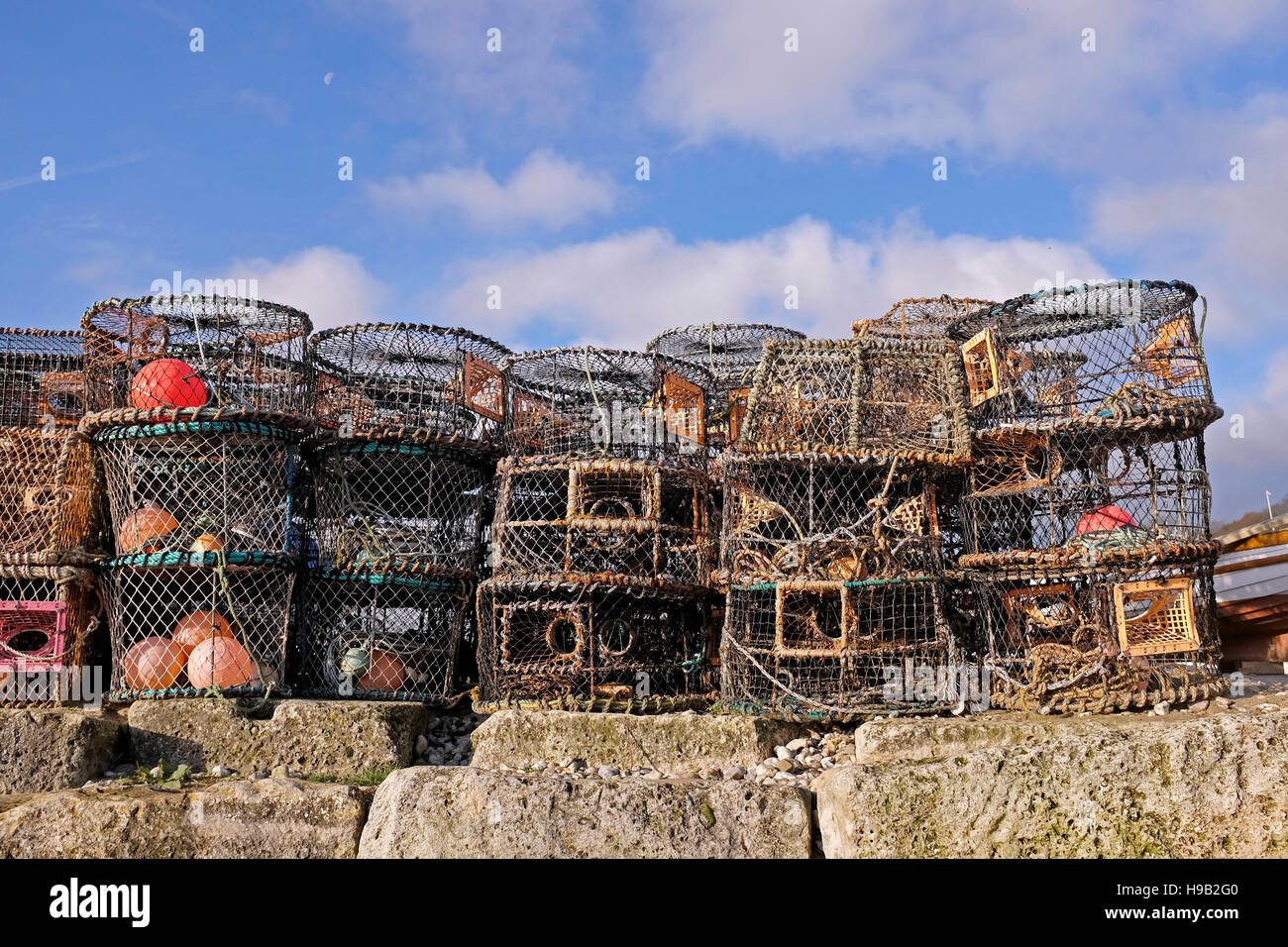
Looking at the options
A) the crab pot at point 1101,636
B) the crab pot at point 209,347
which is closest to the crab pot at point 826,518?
the crab pot at point 1101,636

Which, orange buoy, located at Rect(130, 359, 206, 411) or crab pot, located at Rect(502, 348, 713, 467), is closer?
orange buoy, located at Rect(130, 359, 206, 411)

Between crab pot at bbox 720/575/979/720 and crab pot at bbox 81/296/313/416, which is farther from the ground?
crab pot at bbox 81/296/313/416

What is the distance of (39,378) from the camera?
35.8ft

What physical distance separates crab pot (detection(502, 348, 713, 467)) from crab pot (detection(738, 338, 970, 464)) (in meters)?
1.06

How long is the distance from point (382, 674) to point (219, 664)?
4.71ft

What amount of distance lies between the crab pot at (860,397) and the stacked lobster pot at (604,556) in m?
0.93

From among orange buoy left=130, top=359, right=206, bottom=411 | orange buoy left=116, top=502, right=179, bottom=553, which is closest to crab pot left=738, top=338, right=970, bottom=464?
orange buoy left=130, top=359, right=206, bottom=411

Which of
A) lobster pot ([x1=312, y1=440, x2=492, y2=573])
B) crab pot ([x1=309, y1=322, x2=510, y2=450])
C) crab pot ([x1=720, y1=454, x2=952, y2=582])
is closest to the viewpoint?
crab pot ([x1=720, y1=454, x2=952, y2=582])

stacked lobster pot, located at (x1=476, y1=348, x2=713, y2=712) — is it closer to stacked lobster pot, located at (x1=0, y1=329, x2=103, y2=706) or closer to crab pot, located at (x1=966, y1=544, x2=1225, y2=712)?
crab pot, located at (x1=966, y1=544, x2=1225, y2=712)

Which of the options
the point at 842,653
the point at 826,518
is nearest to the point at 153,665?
the point at 842,653

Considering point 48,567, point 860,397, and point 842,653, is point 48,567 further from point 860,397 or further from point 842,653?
point 860,397

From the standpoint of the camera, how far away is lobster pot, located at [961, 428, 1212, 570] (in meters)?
8.92
